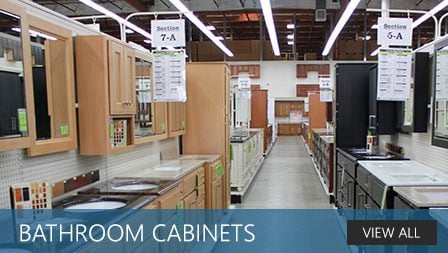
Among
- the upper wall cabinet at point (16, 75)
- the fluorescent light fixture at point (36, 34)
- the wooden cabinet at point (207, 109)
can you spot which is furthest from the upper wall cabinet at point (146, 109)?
the upper wall cabinet at point (16, 75)

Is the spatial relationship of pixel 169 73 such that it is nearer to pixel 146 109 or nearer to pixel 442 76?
pixel 146 109

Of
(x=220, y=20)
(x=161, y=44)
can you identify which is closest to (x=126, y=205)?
(x=161, y=44)

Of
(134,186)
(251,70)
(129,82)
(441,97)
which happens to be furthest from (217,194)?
(251,70)

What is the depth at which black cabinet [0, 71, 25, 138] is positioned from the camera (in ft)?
6.17

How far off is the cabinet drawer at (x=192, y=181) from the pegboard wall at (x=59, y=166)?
592 millimetres

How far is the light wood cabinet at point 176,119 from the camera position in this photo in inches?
179

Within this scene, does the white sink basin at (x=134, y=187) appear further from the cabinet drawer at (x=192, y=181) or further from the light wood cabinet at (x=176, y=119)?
the light wood cabinet at (x=176, y=119)

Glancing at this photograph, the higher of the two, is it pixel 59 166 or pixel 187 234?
pixel 59 166

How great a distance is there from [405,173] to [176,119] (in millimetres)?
2708

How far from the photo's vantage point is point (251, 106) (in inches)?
500

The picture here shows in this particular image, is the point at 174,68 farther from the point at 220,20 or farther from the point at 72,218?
the point at 220,20

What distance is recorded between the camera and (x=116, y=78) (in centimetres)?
291

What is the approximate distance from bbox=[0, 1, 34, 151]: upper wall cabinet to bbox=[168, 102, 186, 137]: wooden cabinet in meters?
2.56

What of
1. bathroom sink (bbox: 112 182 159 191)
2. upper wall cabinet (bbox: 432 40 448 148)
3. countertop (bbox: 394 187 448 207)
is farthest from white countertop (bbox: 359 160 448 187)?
bathroom sink (bbox: 112 182 159 191)
